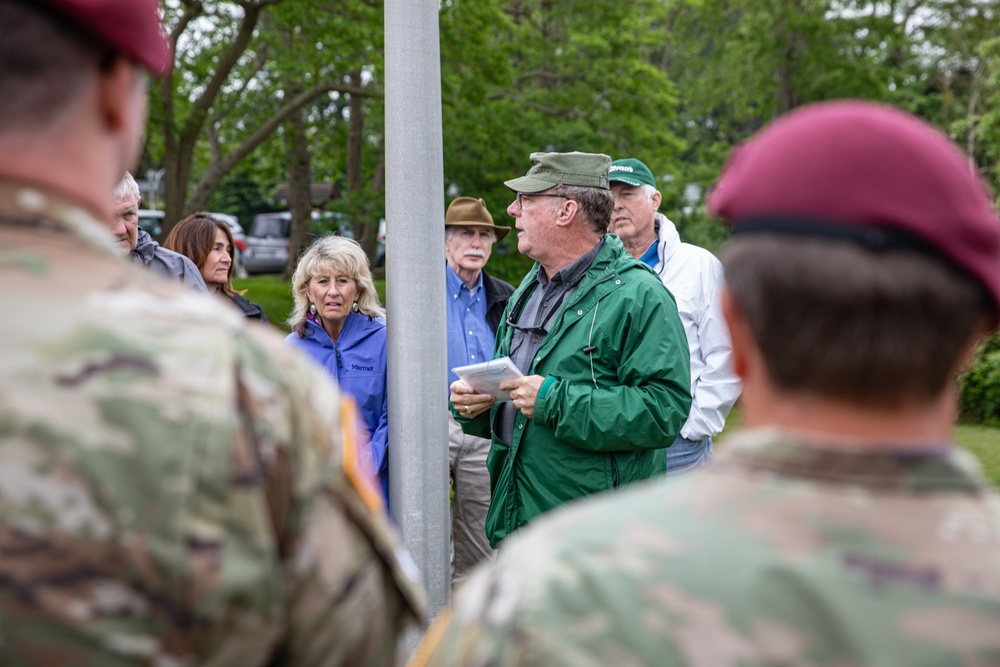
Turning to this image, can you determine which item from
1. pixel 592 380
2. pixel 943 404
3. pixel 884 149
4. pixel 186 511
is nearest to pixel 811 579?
pixel 943 404

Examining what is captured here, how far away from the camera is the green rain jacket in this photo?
13.5 feet

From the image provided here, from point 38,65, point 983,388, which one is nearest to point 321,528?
point 38,65

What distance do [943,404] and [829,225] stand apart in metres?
0.25

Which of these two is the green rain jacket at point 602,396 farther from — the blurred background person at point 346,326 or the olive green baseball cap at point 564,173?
the blurred background person at point 346,326

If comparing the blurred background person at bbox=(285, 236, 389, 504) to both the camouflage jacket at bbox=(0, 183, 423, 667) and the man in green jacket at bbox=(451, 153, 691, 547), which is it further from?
the camouflage jacket at bbox=(0, 183, 423, 667)

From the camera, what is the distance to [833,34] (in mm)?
22516

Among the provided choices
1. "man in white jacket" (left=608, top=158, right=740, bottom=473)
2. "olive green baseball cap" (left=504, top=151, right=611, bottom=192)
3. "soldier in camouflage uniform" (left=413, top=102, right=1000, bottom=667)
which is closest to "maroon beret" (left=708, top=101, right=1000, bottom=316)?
"soldier in camouflage uniform" (left=413, top=102, right=1000, bottom=667)

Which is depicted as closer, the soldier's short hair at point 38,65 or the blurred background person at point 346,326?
the soldier's short hair at point 38,65

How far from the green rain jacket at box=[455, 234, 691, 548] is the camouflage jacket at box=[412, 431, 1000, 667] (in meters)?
2.82

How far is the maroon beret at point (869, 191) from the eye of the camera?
4.07ft

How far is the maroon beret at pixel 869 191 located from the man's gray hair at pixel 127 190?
12.6 ft

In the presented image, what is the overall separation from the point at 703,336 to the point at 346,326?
1703 millimetres

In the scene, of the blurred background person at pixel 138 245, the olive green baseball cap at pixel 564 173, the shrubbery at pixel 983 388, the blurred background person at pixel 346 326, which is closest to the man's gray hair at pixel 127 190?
the blurred background person at pixel 138 245

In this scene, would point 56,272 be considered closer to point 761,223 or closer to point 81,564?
point 81,564
